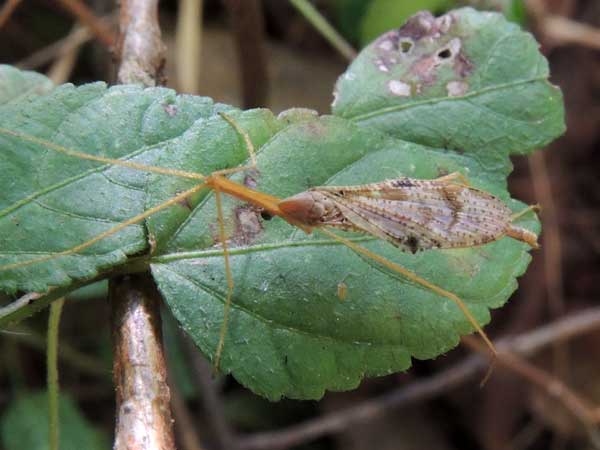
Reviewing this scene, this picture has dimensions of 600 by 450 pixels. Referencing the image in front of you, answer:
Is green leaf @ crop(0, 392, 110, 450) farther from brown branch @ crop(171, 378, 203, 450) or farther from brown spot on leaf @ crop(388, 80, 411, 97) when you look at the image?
brown spot on leaf @ crop(388, 80, 411, 97)

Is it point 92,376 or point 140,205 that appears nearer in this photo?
point 140,205

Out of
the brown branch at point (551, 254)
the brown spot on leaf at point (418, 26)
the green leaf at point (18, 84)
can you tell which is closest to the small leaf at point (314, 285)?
the brown spot on leaf at point (418, 26)

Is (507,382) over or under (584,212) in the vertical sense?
under

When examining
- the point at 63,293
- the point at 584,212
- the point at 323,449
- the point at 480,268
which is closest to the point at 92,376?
the point at 323,449

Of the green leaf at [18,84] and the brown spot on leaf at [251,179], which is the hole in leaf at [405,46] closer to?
the brown spot on leaf at [251,179]

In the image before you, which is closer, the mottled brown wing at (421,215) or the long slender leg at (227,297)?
the long slender leg at (227,297)

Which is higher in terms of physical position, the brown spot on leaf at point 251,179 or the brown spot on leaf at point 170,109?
the brown spot on leaf at point 170,109

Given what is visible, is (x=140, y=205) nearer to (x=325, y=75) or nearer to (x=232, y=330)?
(x=232, y=330)
